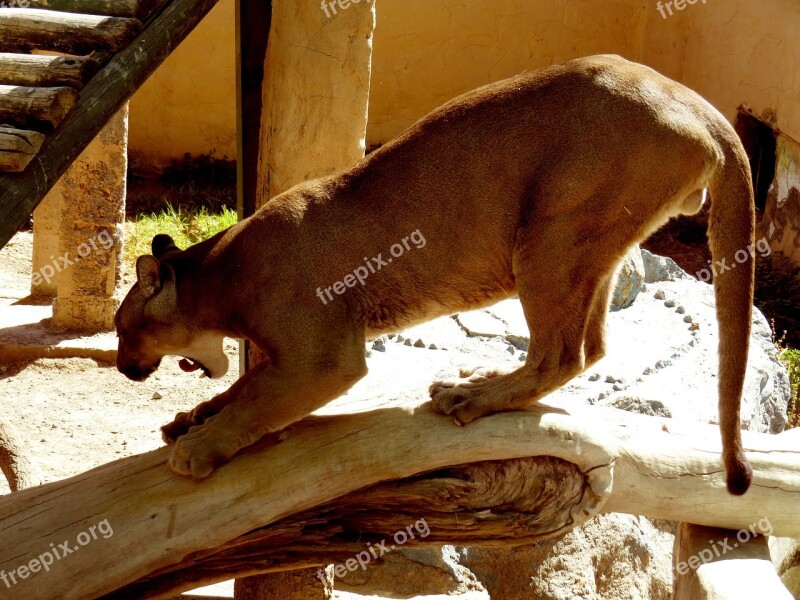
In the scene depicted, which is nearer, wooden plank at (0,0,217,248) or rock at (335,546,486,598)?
wooden plank at (0,0,217,248)

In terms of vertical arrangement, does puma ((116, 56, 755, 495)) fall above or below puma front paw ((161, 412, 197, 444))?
above

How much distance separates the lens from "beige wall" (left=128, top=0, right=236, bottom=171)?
12234 mm

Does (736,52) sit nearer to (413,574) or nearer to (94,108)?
(413,574)

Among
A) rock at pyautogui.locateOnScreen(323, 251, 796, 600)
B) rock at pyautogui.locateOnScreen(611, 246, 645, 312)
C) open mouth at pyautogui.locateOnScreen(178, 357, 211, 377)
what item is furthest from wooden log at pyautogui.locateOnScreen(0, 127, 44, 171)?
rock at pyautogui.locateOnScreen(611, 246, 645, 312)

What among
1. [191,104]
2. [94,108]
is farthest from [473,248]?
[191,104]

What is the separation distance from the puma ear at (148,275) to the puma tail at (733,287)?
7.42 feet

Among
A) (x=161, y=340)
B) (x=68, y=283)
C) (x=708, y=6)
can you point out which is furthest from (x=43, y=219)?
(x=708, y=6)

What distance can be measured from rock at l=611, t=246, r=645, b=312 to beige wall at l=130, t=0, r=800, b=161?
5564 millimetres

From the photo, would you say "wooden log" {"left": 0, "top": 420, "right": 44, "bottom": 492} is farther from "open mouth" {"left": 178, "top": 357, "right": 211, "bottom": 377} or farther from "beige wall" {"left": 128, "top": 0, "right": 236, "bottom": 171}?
"beige wall" {"left": 128, "top": 0, "right": 236, "bottom": 171}

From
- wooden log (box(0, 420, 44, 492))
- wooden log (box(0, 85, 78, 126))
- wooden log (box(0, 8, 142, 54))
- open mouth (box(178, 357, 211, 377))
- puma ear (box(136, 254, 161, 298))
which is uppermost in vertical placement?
wooden log (box(0, 8, 142, 54))

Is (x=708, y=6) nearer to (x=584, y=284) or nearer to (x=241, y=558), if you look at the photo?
(x=584, y=284)

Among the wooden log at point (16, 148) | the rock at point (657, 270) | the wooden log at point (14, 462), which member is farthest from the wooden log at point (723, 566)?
the wooden log at point (14, 462)

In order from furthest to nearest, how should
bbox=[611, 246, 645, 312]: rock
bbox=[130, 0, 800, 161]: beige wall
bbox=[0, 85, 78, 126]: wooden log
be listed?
1. bbox=[130, 0, 800, 161]: beige wall
2. bbox=[611, 246, 645, 312]: rock
3. bbox=[0, 85, 78, 126]: wooden log

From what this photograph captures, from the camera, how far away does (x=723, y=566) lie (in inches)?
161
